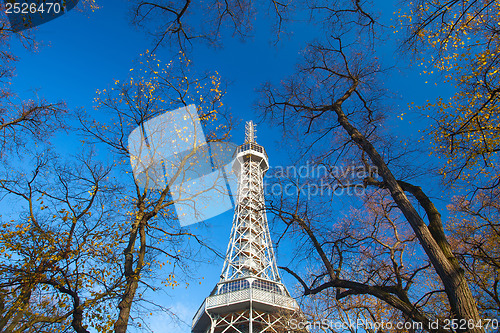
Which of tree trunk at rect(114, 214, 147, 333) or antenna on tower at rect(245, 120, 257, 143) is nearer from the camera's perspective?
tree trunk at rect(114, 214, 147, 333)

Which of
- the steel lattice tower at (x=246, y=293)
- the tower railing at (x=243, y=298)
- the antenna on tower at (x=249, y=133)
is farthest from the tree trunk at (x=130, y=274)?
the antenna on tower at (x=249, y=133)

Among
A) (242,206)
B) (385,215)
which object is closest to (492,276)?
(385,215)

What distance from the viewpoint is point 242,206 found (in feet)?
131

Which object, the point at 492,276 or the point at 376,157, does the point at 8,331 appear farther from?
the point at 492,276

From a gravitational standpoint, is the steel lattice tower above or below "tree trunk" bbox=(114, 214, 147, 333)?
above

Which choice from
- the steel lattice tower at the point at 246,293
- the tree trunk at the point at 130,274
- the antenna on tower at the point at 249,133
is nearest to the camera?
the tree trunk at the point at 130,274

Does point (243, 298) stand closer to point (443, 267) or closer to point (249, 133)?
point (443, 267)

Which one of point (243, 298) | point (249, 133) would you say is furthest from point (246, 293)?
point (249, 133)

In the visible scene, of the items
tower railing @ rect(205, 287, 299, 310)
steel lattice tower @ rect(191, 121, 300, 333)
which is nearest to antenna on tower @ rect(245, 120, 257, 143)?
steel lattice tower @ rect(191, 121, 300, 333)

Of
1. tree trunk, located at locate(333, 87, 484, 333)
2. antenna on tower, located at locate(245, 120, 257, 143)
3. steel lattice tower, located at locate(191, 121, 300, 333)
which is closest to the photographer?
tree trunk, located at locate(333, 87, 484, 333)

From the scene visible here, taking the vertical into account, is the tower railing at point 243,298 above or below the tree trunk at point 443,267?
above

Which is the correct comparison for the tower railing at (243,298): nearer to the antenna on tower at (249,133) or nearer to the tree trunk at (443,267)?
the tree trunk at (443,267)

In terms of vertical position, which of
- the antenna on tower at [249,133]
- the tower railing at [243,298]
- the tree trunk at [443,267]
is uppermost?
the antenna on tower at [249,133]

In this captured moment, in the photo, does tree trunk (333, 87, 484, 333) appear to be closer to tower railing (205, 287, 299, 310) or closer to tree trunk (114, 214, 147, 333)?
tree trunk (114, 214, 147, 333)
